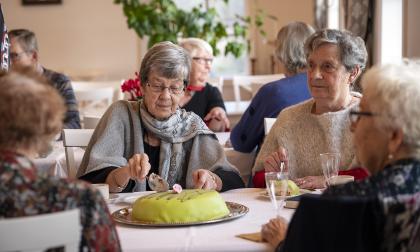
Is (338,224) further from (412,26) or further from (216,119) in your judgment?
(412,26)

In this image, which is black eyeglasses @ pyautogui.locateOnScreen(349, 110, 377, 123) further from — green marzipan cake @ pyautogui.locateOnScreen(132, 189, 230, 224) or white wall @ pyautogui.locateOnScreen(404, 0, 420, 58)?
white wall @ pyautogui.locateOnScreen(404, 0, 420, 58)

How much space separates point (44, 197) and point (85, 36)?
25.2 ft

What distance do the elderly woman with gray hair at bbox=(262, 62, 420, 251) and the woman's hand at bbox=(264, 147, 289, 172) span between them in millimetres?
1011

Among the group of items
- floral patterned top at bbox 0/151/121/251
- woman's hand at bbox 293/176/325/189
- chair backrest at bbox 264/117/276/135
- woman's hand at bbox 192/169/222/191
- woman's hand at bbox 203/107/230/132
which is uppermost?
floral patterned top at bbox 0/151/121/251

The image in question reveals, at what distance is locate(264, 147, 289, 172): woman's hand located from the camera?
273cm

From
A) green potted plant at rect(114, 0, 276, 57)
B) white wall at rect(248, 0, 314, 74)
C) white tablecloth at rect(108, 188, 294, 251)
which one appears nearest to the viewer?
white tablecloth at rect(108, 188, 294, 251)

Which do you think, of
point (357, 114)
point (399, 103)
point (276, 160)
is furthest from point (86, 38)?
point (399, 103)

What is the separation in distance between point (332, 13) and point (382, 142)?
599 centimetres

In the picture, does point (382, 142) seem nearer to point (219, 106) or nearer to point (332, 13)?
point (219, 106)

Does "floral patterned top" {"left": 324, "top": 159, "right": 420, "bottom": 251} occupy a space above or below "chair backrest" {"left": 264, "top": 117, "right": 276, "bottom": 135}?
above

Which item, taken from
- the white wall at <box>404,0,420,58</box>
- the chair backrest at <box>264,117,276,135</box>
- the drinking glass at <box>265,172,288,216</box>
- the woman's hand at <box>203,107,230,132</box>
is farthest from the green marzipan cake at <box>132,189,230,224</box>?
the white wall at <box>404,0,420,58</box>

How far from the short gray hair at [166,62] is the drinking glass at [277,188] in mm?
878

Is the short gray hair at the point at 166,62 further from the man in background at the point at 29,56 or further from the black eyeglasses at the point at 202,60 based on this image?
the black eyeglasses at the point at 202,60

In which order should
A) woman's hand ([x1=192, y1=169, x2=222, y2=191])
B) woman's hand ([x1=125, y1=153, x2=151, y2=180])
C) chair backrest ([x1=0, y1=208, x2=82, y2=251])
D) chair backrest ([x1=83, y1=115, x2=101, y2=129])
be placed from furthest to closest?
chair backrest ([x1=83, y1=115, x2=101, y2=129]) → woman's hand ([x1=192, y1=169, x2=222, y2=191]) → woman's hand ([x1=125, y1=153, x2=151, y2=180]) → chair backrest ([x1=0, y1=208, x2=82, y2=251])
